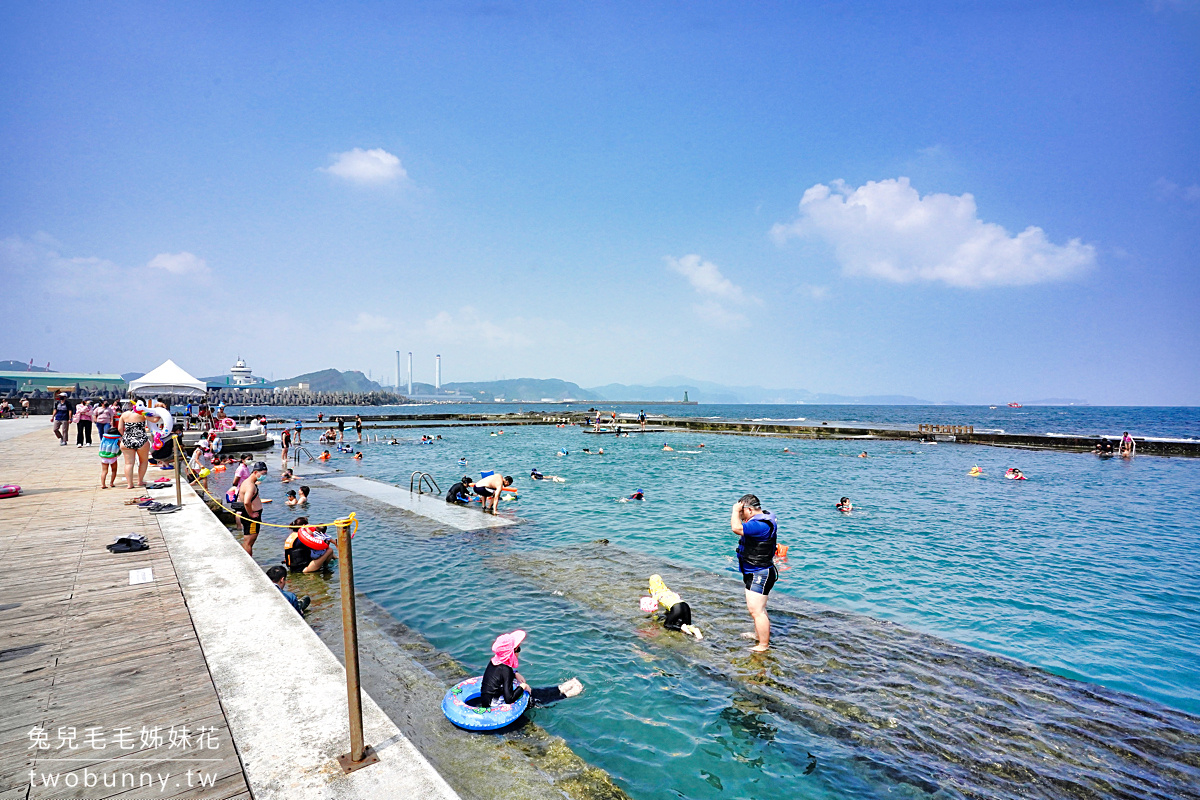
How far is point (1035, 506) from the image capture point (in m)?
20.6

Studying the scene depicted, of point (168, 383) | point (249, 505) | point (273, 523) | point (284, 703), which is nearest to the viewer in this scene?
point (284, 703)

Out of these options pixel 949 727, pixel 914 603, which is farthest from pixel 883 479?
pixel 949 727

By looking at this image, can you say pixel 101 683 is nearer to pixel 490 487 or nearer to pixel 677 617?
pixel 677 617

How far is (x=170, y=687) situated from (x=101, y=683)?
63 cm

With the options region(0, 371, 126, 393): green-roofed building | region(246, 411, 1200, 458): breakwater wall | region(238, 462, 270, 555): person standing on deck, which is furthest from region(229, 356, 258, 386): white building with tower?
region(238, 462, 270, 555): person standing on deck

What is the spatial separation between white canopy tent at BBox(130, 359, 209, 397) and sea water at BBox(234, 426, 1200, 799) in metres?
13.5

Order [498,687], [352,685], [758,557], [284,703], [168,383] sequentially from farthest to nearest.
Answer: [168,383] < [758,557] < [498,687] < [284,703] < [352,685]

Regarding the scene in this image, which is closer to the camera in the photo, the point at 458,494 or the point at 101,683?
the point at 101,683

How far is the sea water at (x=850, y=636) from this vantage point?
5477mm

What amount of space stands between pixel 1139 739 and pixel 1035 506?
1827 centimetres

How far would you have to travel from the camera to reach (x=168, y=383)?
2933 cm

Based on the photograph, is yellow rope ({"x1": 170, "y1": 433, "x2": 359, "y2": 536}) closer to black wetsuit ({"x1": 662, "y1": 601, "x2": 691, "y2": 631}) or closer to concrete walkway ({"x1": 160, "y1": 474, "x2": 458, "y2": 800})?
concrete walkway ({"x1": 160, "y1": 474, "x2": 458, "y2": 800})

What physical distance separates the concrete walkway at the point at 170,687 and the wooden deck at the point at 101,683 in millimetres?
13

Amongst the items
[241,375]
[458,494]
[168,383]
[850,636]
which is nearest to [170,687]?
[850,636]
